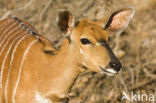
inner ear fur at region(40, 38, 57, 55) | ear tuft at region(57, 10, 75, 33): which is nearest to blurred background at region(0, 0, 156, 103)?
inner ear fur at region(40, 38, 57, 55)

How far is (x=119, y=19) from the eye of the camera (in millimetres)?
4098

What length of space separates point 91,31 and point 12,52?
1.07 meters

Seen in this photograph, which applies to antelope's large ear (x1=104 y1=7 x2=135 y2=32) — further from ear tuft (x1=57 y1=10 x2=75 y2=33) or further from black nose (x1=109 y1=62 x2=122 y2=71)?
black nose (x1=109 y1=62 x2=122 y2=71)

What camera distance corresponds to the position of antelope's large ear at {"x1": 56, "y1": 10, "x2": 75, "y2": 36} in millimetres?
3687

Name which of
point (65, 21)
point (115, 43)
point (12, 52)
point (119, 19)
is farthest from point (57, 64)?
point (115, 43)

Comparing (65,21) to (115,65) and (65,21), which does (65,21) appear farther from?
(115,65)

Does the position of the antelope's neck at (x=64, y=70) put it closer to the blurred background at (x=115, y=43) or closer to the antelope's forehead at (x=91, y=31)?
the antelope's forehead at (x=91, y=31)

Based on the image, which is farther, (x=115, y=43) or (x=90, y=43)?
(x=115, y=43)

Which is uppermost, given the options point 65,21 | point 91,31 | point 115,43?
point 65,21

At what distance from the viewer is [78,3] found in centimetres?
761

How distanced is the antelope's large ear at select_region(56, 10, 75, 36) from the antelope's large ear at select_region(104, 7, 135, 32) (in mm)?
482

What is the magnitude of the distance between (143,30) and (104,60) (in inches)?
196

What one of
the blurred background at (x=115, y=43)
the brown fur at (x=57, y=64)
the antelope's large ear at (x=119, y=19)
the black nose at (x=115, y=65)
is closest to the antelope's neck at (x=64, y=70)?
the brown fur at (x=57, y=64)

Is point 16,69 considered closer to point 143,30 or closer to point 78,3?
point 78,3
